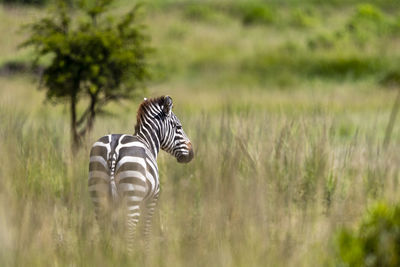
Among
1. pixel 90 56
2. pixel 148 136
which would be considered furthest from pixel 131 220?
pixel 90 56

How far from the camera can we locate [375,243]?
4.89 metres

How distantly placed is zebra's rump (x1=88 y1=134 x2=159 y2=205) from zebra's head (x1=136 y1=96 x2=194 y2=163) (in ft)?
1.14

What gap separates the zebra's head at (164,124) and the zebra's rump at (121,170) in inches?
13.7

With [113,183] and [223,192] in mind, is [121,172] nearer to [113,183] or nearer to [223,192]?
[113,183]

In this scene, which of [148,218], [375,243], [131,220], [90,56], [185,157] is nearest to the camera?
[375,243]

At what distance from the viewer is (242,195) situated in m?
5.98

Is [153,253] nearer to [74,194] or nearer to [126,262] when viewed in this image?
→ [126,262]

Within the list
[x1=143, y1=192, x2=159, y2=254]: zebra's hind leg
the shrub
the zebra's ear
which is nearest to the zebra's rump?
[x1=143, y1=192, x2=159, y2=254]: zebra's hind leg

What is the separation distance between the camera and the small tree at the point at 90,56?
12258 millimetres

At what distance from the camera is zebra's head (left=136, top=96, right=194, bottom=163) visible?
607 cm

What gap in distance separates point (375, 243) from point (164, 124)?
2053 mm

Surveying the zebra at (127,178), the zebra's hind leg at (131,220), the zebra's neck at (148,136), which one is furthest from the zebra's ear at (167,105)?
the zebra's hind leg at (131,220)

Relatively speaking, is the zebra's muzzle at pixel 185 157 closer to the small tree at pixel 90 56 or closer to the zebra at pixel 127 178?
the zebra at pixel 127 178

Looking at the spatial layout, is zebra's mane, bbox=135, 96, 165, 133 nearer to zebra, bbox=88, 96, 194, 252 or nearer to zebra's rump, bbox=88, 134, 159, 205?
zebra, bbox=88, 96, 194, 252
